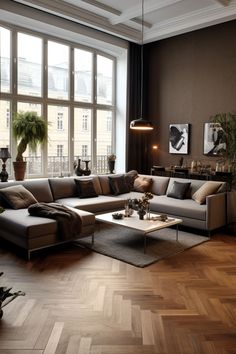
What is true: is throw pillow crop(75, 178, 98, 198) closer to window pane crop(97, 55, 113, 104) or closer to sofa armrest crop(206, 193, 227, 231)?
sofa armrest crop(206, 193, 227, 231)

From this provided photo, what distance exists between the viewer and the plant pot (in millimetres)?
5898

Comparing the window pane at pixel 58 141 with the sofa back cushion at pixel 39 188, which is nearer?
the sofa back cushion at pixel 39 188

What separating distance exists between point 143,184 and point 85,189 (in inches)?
53.5

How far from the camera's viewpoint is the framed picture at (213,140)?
6645mm

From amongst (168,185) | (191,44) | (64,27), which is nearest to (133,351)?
(168,185)

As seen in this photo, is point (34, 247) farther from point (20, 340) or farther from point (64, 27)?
point (64, 27)

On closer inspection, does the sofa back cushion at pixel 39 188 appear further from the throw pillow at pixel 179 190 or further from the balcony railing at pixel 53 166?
the throw pillow at pixel 179 190

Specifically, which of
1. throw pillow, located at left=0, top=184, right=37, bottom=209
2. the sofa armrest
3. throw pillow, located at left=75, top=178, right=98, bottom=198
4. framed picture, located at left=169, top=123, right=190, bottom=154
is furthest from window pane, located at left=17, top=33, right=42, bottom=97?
the sofa armrest

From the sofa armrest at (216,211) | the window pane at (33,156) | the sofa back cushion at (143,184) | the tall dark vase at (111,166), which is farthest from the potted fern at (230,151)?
the window pane at (33,156)

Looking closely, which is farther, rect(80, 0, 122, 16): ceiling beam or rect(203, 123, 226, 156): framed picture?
rect(203, 123, 226, 156): framed picture

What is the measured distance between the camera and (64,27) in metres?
6.43

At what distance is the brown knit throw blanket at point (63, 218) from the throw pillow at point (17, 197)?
545 mm

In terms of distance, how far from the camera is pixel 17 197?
16.3 ft

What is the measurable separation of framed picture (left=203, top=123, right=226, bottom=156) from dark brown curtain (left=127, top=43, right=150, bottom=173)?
5.49 feet
